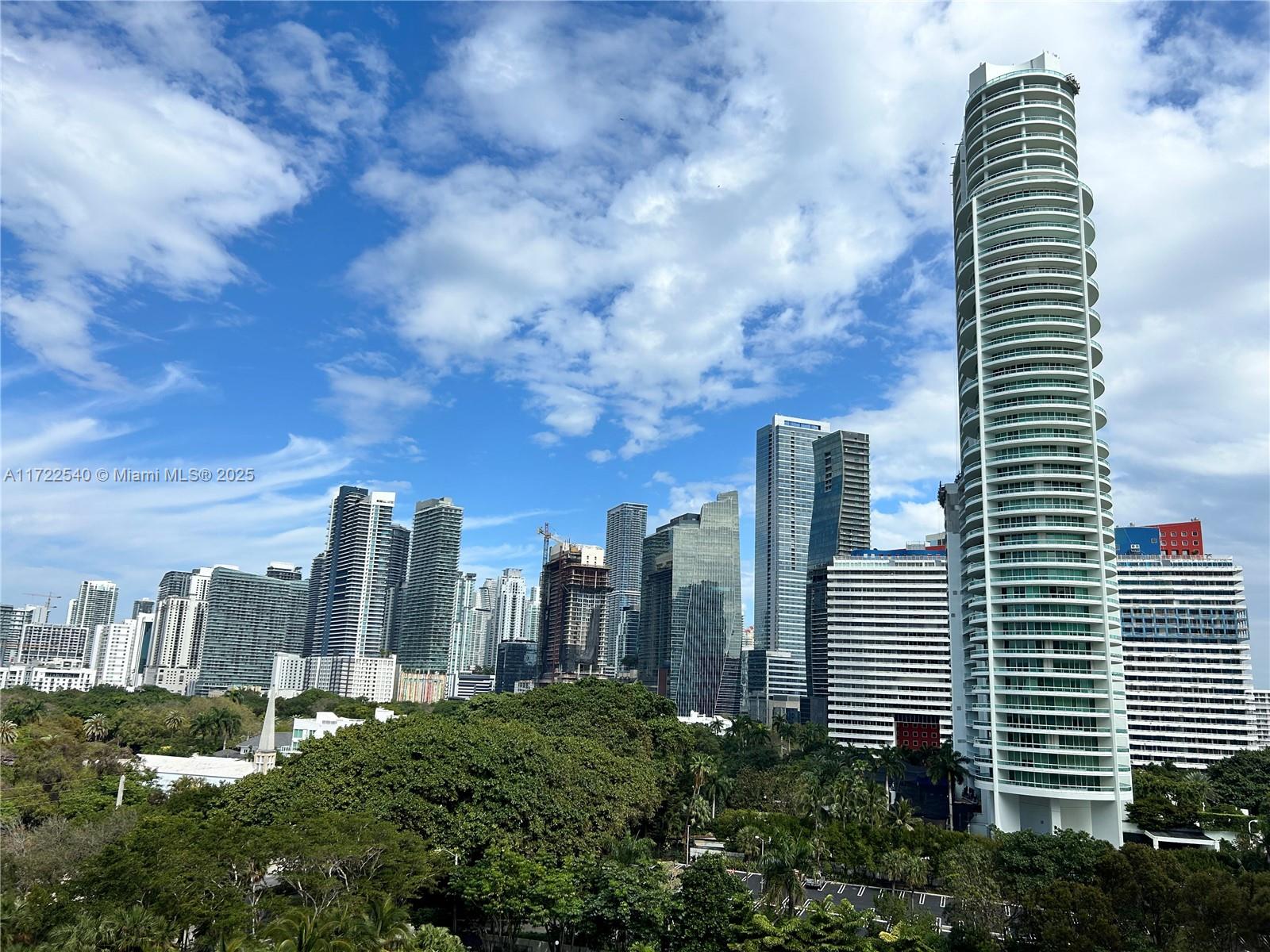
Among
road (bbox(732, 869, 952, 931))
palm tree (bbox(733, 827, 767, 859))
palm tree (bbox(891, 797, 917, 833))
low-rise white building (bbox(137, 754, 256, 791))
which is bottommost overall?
road (bbox(732, 869, 952, 931))

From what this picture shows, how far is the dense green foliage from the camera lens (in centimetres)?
3238

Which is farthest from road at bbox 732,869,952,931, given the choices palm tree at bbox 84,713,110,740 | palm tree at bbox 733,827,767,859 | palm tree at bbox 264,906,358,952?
palm tree at bbox 84,713,110,740

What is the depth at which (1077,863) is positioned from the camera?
1905 inches

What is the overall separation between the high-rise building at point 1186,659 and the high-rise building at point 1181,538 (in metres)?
8.53

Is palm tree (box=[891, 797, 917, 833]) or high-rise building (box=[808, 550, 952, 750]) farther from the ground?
high-rise building (box=[808, 550, 952, 750])

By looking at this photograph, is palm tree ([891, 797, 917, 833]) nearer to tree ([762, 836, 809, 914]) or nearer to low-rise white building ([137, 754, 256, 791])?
tree ([762, 836, 809, 914])

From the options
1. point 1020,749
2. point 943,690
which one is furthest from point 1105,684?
point 943,690

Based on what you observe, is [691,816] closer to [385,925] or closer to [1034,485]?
[385,925]

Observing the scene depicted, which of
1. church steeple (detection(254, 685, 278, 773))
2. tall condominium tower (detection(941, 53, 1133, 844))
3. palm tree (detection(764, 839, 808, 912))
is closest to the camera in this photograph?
palm tree (detection(764, 839, 808, 912))

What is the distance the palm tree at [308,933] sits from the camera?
28906mm

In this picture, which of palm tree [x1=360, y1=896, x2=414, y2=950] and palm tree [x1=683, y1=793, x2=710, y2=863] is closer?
palm tree [x1=360, y1=896, x2=414, y2=950]

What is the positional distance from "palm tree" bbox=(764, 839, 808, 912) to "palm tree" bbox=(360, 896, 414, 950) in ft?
66.5

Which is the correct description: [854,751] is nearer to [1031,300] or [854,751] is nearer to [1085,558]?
[1085,558]

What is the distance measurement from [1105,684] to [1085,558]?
1116cm
